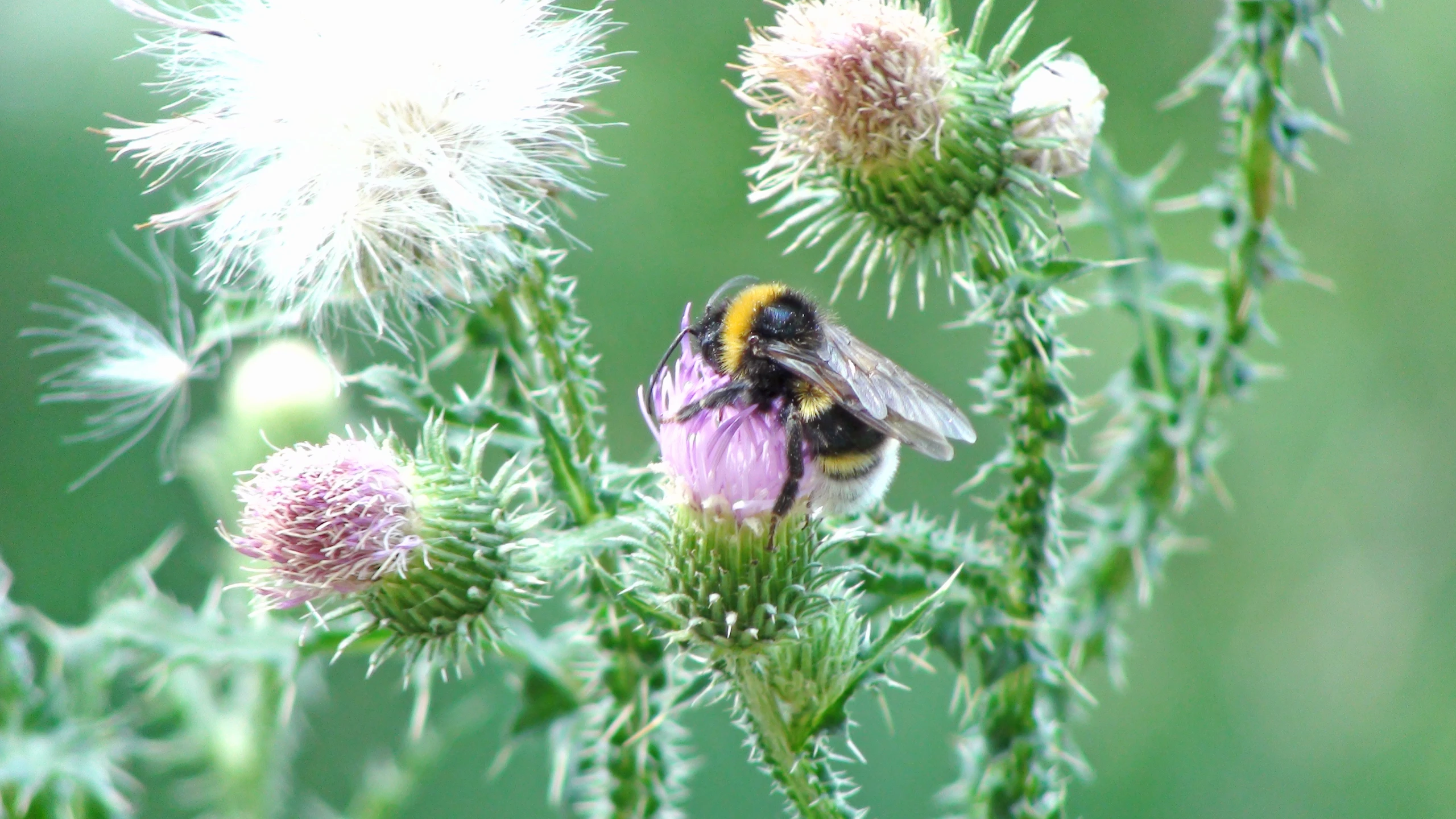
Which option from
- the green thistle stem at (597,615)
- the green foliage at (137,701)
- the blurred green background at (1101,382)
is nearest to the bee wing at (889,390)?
the green thistle stem at (597,615)

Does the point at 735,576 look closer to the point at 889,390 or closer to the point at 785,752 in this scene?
the point at 785,752

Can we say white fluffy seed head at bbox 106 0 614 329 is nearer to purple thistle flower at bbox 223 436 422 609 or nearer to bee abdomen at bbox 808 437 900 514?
purple thistle flower at bbox 223 436 422 609

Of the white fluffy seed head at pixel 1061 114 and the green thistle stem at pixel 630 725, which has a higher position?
the white fluffy seed head at pixel 1061 114

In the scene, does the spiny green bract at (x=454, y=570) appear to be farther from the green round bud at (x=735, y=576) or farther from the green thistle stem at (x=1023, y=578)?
the green thistle stem at (x=1023, y=578)

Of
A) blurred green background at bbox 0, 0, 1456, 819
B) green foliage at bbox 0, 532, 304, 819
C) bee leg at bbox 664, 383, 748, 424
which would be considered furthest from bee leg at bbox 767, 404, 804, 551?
blurred green background at bbox 0, 0, 1456, 819

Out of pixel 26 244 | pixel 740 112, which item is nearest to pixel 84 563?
pixel 26 244

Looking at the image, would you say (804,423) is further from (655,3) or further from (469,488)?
(655,3)
